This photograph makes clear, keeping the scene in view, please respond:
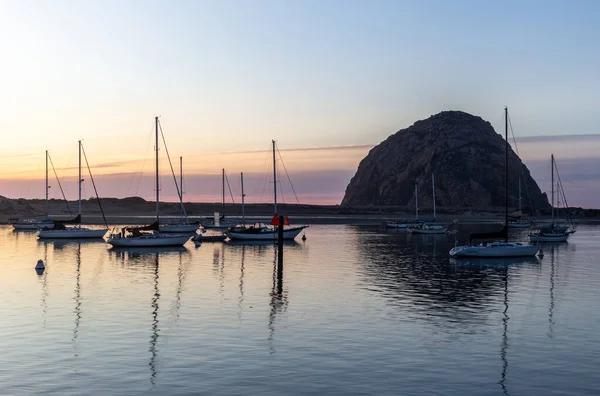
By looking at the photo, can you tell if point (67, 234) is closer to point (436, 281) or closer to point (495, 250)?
point (495, 250)

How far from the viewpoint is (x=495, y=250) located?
2557 inches

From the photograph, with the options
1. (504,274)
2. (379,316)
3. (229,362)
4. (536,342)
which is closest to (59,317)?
(229,362)

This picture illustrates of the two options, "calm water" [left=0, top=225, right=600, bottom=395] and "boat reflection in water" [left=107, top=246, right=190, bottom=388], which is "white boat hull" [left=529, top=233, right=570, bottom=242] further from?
"boat reflection in water" [left=107, top=246, right=190, bottom=388]

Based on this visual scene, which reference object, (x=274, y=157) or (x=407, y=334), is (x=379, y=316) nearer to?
(x=407, y=334)

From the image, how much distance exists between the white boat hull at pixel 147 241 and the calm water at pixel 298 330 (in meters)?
19.2

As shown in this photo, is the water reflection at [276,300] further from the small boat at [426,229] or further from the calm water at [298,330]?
the small boat at [426,229]

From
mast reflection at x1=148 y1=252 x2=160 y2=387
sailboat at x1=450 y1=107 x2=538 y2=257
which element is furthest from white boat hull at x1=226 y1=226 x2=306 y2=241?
mast reflection at x1=148 y1=252 x2=160 y2=387

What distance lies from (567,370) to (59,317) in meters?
22.0

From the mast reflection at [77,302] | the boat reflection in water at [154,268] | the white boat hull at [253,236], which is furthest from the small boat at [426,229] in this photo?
the mast reflection at [77,302]

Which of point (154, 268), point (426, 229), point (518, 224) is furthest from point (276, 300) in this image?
point (518, 224)

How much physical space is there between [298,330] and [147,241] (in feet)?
166

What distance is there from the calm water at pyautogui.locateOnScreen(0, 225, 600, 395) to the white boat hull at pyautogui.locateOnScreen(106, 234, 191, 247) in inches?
757

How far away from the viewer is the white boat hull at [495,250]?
63969 mm

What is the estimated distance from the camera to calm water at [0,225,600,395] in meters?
20.7
